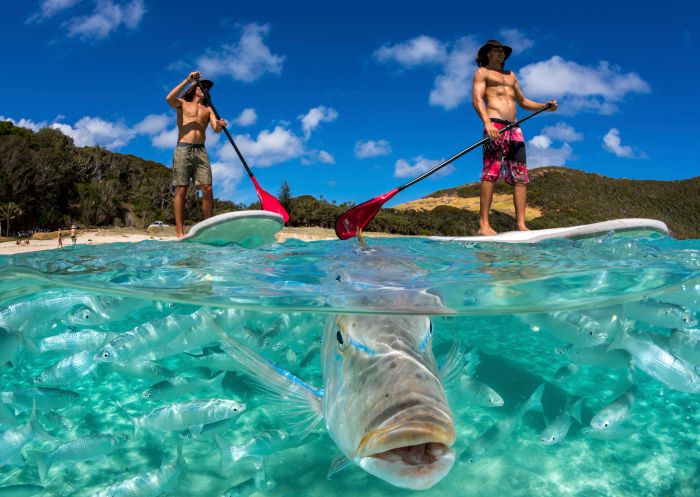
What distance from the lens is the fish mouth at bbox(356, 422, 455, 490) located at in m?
1.79

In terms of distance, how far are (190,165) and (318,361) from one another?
6595 mm

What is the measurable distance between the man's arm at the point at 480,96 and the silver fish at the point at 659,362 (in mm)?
5615

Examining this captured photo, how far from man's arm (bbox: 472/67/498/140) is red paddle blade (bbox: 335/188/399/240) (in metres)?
2.09

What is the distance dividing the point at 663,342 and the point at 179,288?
4349 millimetres

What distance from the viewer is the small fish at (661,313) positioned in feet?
14.9

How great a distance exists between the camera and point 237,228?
8766 millimetres

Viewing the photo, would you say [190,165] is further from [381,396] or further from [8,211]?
[8,211]

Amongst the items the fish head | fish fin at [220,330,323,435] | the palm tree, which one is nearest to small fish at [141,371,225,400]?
fish fin at [220,330,323,435]

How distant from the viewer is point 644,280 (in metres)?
4.61

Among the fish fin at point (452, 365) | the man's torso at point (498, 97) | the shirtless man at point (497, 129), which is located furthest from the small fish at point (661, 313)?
the man's torso at point (498, 97)

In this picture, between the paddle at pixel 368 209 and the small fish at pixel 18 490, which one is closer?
the small fish at pixel 18 490

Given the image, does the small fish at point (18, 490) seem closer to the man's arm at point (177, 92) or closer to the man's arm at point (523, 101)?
the man's arm at point (177, 92)

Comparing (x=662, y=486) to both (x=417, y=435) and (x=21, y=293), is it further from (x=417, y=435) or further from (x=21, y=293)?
(x=21, y=293)

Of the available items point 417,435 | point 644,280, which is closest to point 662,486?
point 644,280
